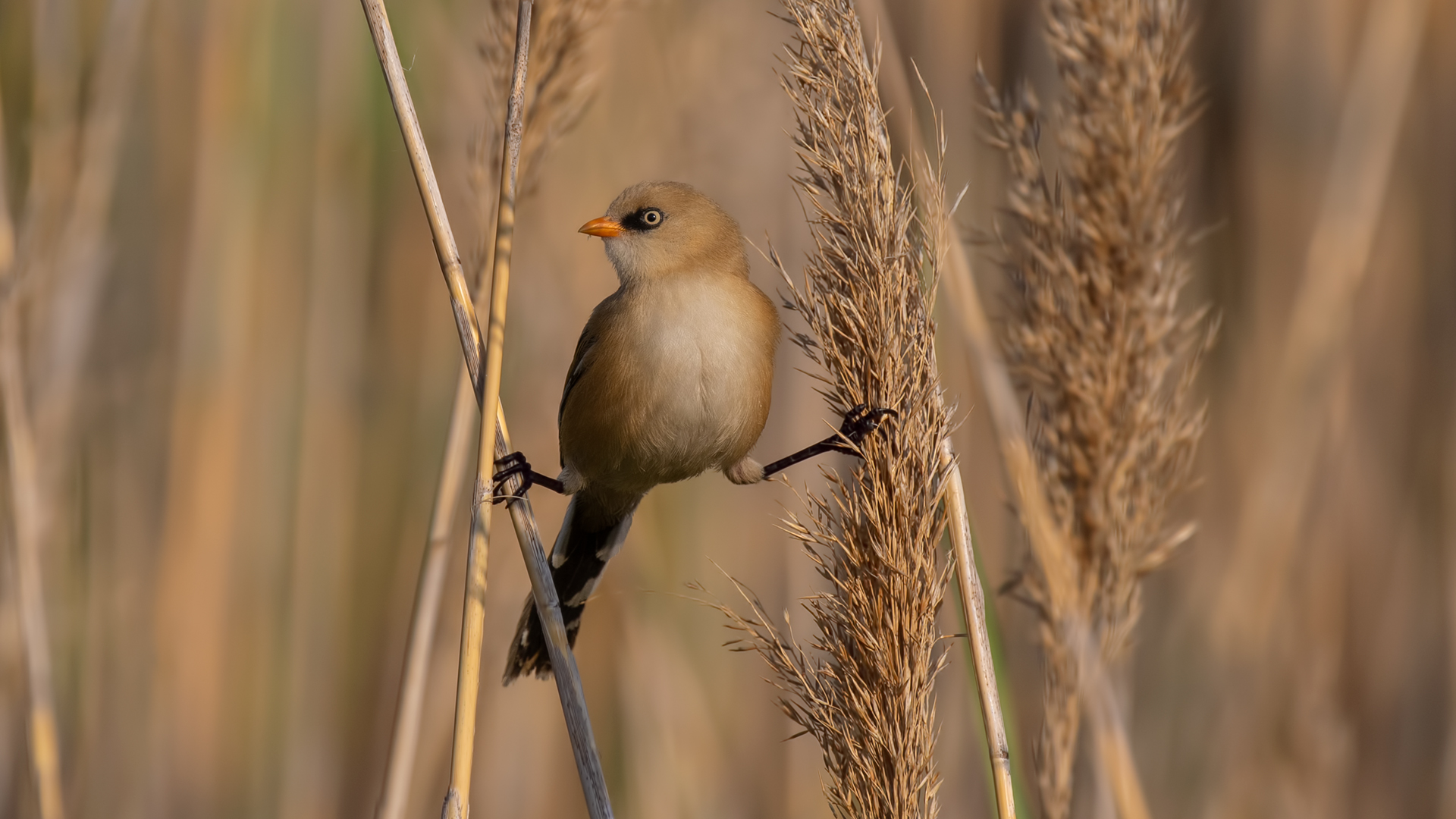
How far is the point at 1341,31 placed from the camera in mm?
3432

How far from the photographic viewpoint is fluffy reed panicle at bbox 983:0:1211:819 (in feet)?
4.68

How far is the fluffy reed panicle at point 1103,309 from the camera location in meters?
1.43

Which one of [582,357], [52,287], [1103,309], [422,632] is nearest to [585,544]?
[582,357]

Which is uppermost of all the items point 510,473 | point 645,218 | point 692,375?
point 645,218

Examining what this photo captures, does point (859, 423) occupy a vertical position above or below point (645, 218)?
below

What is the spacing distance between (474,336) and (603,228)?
0.85 metres

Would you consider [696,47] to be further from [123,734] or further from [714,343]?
[123,734]

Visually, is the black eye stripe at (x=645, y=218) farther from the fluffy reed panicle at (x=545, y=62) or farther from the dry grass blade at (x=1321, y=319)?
the dry grass blade at (x=1321, y=319)

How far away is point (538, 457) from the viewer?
3.16 meters

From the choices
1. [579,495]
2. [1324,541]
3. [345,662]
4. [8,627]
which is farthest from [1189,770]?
[8,627]

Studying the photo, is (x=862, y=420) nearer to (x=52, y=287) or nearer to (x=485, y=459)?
(x=485, y=459)

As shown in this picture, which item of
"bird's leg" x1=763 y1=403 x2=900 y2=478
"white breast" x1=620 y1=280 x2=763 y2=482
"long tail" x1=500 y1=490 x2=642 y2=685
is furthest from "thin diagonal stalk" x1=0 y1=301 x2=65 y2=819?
"bird's leg" x1=763 y1=403 x2=900 y2=478

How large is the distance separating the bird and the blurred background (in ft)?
1.81

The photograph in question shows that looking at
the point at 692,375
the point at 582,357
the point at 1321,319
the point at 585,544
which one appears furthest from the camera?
the point at 1321,319
